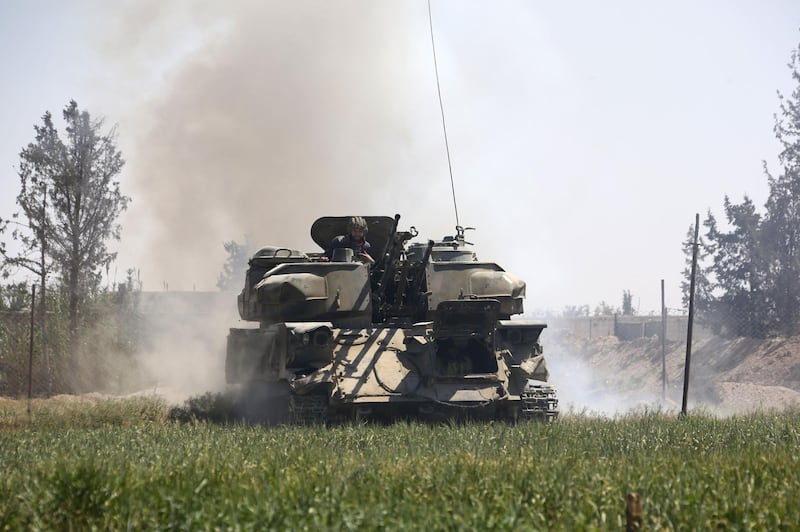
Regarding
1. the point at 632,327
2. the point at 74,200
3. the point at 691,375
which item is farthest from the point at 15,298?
the point at 632,327

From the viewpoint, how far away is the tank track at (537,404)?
45.8 feet

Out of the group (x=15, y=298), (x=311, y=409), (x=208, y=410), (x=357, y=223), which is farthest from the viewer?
(x=15, y=298)

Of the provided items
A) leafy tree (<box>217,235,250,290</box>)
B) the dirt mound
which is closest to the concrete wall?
the dirt mound

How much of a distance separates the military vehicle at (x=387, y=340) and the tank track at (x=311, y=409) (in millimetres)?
13

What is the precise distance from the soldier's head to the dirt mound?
11470mm

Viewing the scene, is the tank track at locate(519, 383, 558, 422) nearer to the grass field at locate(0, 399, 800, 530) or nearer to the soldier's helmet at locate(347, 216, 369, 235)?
the grass field at locate(0, 399, 800, 530)

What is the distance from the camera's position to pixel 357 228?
15.8 m

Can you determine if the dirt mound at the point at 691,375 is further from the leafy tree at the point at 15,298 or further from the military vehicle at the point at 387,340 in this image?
the leafy tree at the point at 15,298

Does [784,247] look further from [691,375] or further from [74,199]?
[74,199]

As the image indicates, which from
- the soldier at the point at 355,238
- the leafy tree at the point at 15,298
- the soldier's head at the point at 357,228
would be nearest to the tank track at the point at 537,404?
the soldier at the point at 355,238

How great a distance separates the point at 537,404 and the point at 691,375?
21.6m

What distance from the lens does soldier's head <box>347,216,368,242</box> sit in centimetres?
1577

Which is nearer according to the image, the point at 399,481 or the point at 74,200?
the point at 399,481

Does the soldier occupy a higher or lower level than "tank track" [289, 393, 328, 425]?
higher
